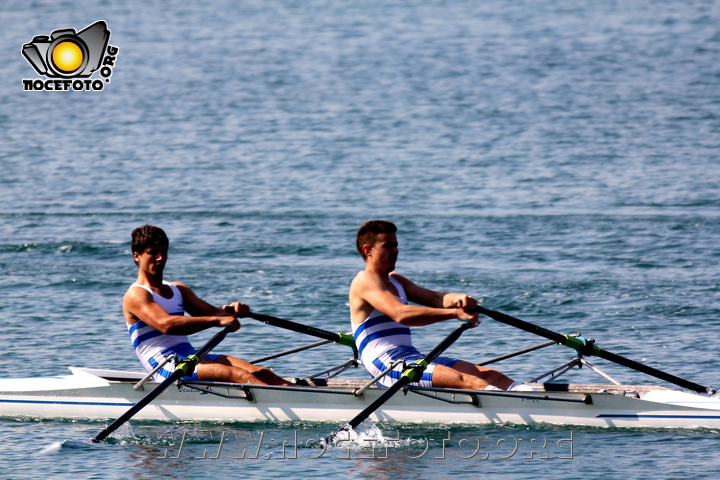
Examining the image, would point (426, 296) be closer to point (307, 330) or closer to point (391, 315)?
point (391, 315)

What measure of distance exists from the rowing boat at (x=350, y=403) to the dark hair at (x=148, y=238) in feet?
4.19

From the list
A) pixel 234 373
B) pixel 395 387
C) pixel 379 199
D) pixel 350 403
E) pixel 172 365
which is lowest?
pixel 350 403

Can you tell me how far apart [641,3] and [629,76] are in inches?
613

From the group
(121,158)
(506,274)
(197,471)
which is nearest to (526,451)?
(197,471)

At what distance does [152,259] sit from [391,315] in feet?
6.92

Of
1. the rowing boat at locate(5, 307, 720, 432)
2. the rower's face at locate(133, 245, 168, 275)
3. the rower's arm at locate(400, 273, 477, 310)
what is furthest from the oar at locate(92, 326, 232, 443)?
the rower's arm at locate(400, 273, 477, 310)

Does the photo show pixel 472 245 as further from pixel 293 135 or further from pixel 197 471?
pixel 293 135

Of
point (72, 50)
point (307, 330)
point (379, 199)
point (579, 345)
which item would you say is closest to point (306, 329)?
point (307, 330)

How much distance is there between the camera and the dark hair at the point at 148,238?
8719 millimetres

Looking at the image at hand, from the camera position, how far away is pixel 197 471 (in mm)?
8336

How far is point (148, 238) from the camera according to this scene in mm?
8719

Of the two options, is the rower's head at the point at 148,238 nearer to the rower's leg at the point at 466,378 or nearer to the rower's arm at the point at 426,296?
the rower's arm at the point at 426,296

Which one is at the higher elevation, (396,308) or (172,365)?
(396,308)

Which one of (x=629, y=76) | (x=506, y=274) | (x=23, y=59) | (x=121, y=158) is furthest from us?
(x=23, y=59)
